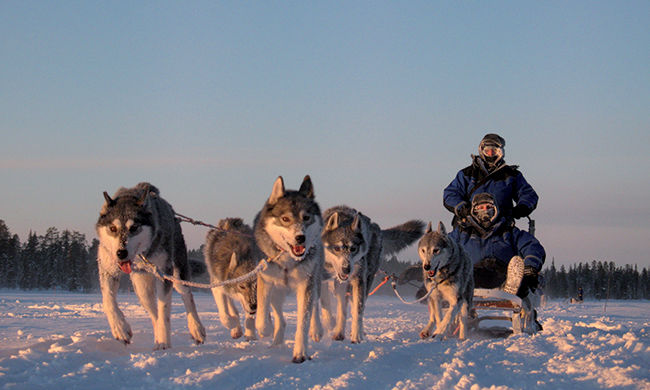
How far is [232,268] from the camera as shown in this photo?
8.81 m

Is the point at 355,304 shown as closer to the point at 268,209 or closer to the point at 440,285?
the point at 440,285

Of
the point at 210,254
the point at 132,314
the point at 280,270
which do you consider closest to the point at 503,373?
the point at 280,270

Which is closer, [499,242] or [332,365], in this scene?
[332,365]

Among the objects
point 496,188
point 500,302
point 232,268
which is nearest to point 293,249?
point 232,268

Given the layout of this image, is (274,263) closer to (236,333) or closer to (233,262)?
(233,262)

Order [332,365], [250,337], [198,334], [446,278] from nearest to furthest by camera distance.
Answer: [332,365]
[198,334]
[250,337]
[446,278]

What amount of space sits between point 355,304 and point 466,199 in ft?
9.80

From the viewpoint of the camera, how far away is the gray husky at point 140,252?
6.38m

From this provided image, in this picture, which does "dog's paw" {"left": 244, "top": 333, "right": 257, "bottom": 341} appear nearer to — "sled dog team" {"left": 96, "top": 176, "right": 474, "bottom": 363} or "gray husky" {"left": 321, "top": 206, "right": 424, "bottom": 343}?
"sled dog team" {"left": 96, "top": 176, "right": 474, "bottom": 363}

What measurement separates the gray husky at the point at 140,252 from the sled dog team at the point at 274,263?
0.03 feet

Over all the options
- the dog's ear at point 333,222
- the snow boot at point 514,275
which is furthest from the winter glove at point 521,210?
the dog's ear at point 333,222

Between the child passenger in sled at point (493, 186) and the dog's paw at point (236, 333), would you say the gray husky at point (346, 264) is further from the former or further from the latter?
the child passenger in sled at point (493, 186)

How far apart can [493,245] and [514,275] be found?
2.61 ft

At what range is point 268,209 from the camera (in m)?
6.86
